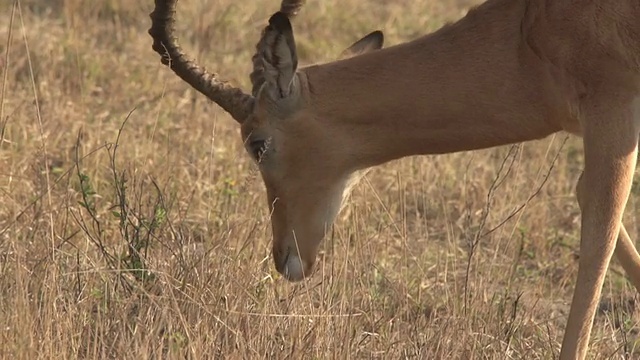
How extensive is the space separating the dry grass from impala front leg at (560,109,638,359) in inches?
10.9

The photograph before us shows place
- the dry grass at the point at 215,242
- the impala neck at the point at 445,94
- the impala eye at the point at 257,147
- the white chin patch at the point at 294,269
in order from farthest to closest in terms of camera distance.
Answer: the white chin patch at the point at 294,269
the impala eye at the point at 257,147
the impala neck at the point at 445,94
the dry grass at the point at 215,242

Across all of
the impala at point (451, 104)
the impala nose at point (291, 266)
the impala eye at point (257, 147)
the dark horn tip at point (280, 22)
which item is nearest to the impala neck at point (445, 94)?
the impala at point (451, 104)

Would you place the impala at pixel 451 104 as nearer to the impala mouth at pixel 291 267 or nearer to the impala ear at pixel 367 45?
the impala mouth at pixel 291 267

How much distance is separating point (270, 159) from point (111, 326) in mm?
1075

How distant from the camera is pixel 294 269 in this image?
5883 mm

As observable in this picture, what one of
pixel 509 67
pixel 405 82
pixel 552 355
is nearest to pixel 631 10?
pixel 509 67

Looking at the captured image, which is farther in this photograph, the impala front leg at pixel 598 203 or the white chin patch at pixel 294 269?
the white chin patch at pixel 294 269

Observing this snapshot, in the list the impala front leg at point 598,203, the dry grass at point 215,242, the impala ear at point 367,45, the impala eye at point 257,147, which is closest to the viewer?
the dry grass at point 215,242

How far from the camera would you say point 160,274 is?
17.8ft

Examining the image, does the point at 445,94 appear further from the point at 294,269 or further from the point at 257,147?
the point at 294,269

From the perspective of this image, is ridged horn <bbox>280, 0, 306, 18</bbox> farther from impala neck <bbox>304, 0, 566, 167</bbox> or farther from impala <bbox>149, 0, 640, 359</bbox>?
impala neck <bbox>304, 0, 566, 167</bbox>

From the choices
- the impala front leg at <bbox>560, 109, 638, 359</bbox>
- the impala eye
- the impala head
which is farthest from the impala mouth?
the impala front leg at <bbox>560, 109, 638, 359</bbox>

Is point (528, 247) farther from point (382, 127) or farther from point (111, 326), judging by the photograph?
point (111, 326)

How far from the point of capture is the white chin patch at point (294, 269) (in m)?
5.88
